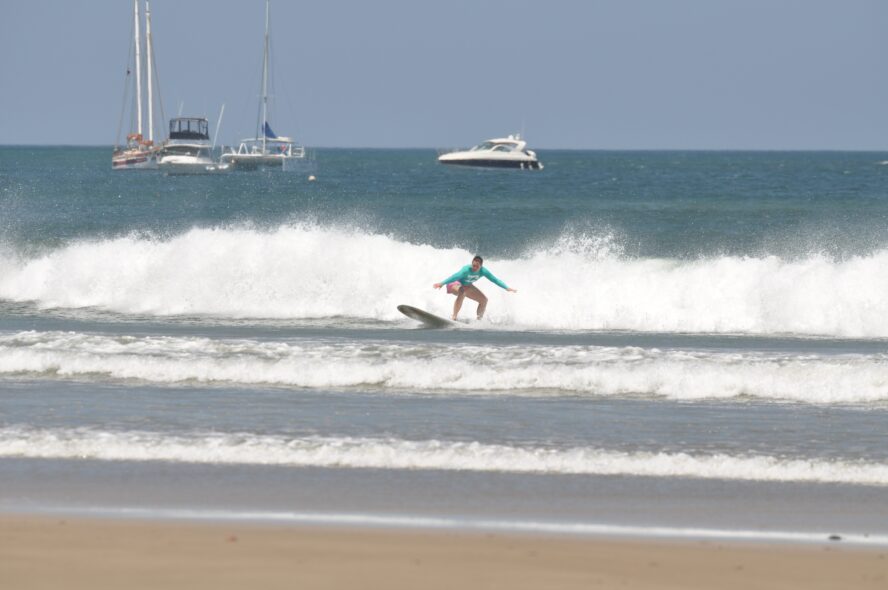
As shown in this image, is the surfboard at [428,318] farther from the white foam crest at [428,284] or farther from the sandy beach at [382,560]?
the sandy beach at [382,560]

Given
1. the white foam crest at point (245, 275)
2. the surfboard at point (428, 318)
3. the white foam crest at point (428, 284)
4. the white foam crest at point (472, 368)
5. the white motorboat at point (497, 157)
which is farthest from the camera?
the white motorboat at point (497, 157)

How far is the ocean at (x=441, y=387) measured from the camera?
32.0ft

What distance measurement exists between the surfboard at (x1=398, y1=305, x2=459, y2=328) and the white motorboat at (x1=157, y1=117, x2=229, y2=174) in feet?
205

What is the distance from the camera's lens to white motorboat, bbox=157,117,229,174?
8300 cm

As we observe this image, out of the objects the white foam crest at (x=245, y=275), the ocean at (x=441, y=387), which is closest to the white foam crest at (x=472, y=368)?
the ocean at (x=441, y=387)

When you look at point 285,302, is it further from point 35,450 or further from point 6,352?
point 35,450

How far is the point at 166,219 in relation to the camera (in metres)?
45.8

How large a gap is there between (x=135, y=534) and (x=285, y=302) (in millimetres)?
17145

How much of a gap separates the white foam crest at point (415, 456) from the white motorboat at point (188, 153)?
72.3m

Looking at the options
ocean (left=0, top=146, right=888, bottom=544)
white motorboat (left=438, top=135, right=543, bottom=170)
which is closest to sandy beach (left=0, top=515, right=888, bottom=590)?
ocean (left=0, top=146, right=888, bottom=544)

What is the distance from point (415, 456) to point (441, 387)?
3907 millimetres

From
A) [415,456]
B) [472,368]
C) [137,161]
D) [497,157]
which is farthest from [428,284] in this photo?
[497,157]

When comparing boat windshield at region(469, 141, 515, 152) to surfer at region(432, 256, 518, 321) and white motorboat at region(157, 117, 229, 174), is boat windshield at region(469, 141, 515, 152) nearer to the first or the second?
white motorboat at region(157, 117, 229, 174)

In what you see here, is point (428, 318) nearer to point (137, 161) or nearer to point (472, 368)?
point (472, 368)
